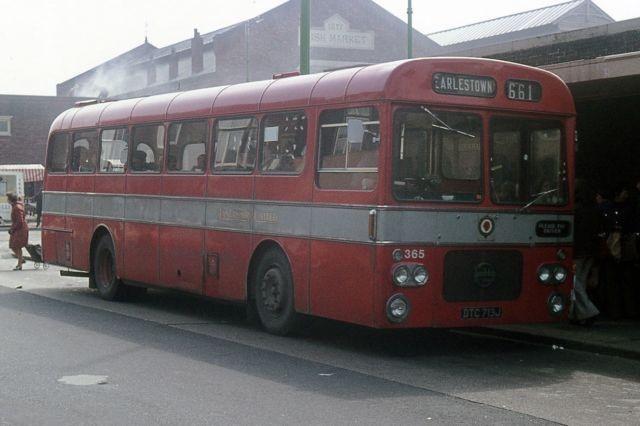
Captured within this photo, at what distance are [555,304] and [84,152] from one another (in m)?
9.02

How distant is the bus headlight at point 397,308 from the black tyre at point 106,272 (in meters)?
7.00

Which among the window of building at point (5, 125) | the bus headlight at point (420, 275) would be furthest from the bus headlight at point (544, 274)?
the window of building at point (5, 125)

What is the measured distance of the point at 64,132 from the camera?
18.8 m

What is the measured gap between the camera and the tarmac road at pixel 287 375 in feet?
27.1

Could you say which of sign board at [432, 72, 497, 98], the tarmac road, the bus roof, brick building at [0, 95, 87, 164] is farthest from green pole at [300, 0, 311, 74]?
brick building at [0, 95, 87, 164]

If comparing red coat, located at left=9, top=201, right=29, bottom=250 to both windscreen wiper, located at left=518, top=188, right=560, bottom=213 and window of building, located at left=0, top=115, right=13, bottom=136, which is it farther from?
window of building, located at left=0, top=115, right=13, bottom=136

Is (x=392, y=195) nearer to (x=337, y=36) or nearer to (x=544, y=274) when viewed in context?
(x=544, y=274)

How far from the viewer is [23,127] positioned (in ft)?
235

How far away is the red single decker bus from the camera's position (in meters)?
11.0

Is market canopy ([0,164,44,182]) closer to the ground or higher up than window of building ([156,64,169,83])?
closer to the ground

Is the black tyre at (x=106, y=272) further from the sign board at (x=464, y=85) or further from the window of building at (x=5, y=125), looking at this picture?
the window of building at (x=5, y=125)

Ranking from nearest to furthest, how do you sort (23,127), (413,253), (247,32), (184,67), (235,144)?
(413,253) → (235,144) → (247,32) → (184,67) → (23,127)

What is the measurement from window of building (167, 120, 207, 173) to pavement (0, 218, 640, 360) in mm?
4097

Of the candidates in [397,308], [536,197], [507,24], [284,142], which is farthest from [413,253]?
[507,24]
